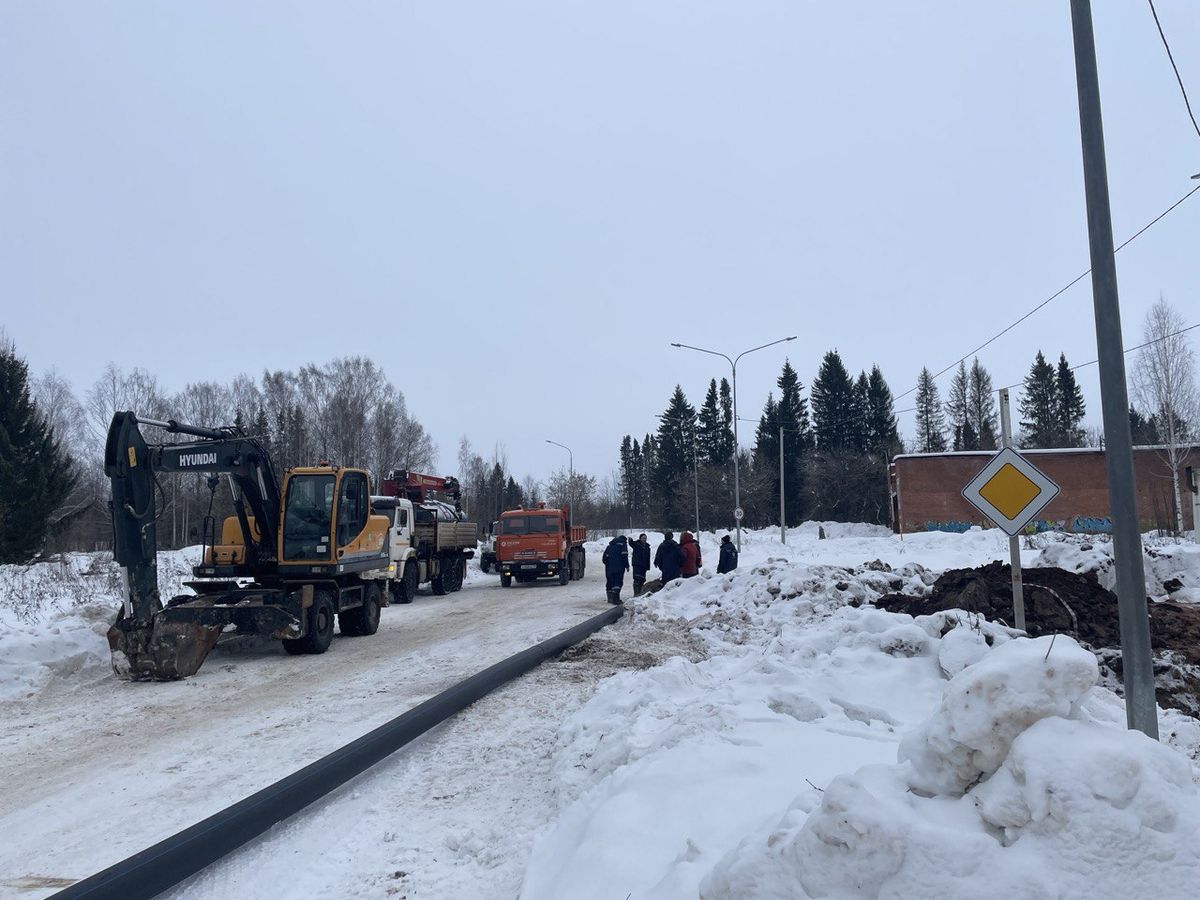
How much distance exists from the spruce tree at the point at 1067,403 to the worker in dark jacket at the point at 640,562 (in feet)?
207

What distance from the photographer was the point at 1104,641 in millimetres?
10086

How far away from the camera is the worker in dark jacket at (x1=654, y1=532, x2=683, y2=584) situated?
21172 millimetres

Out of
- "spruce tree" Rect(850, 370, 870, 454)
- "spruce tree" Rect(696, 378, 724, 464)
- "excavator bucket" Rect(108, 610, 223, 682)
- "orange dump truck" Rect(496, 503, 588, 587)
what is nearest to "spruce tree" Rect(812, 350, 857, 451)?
"spruce tree" Rect(850, 370, 870, 454)

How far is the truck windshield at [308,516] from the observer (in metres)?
13.9

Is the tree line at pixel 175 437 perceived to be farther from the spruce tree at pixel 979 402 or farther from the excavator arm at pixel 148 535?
the spruce tree at pixel 979 402

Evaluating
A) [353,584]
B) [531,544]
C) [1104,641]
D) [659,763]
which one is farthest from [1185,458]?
[659,763]

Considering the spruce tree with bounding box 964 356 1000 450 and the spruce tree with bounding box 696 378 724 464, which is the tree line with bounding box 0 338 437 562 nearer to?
the spruce tree with bounding box 696 378 724 464

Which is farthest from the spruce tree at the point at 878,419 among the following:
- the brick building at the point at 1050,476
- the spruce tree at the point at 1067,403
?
the brick building at the point at 1050,476

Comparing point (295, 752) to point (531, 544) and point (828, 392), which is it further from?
point (828, 392)

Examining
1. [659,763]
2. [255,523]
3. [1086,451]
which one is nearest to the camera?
[659,763]

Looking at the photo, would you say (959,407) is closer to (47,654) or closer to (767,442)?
(767,442)

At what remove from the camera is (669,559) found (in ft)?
69.5

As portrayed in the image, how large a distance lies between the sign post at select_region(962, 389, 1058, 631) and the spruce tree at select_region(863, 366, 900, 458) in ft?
232

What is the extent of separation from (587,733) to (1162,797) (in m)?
4.84
